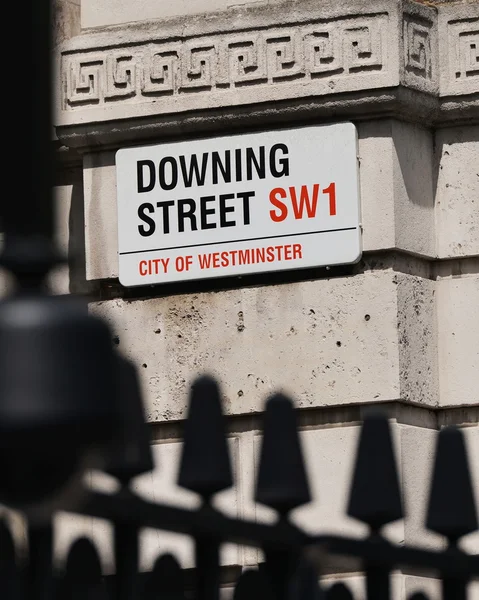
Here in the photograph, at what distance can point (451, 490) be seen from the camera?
2822 mm

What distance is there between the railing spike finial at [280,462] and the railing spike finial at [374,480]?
16 centimetres

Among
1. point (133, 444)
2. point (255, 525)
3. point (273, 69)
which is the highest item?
point (273, 69)

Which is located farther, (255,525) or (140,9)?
(140,9)

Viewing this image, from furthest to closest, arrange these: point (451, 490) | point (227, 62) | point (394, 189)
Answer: point (227, 62)
point (394, 189)
point (451, 490)

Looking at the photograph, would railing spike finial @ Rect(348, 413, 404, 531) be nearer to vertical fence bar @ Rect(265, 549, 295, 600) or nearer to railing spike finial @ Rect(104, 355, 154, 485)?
vertical fence bar @ Rect(265, 549, 295, 600)

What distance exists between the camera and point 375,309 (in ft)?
25.2

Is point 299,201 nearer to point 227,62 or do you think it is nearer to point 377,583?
point 227,62

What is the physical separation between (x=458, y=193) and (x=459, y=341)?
2.12 feet

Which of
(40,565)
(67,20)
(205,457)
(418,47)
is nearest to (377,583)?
(205,457)

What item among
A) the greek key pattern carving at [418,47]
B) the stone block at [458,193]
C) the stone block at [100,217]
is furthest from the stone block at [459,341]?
the stone block at [100,217]

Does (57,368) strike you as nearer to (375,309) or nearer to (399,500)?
(399,500)

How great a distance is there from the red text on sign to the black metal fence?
499cm

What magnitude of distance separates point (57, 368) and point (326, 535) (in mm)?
859

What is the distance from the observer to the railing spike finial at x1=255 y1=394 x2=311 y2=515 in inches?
99.4
